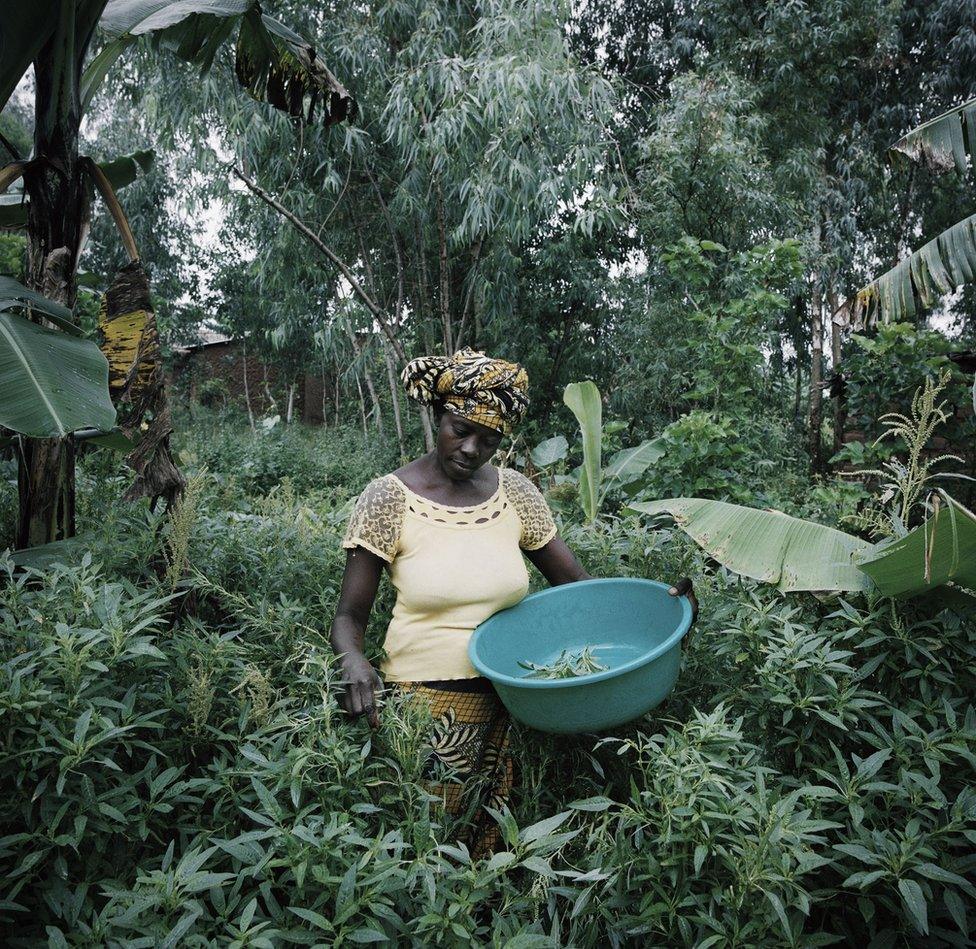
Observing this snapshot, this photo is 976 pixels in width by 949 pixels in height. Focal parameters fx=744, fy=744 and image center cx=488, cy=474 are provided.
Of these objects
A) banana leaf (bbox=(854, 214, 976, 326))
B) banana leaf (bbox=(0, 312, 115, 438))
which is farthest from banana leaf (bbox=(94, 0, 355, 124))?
banana leaf (bbox=(854, 214, 976, 326))

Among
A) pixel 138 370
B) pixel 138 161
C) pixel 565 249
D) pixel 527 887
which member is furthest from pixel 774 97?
pixel 527 887

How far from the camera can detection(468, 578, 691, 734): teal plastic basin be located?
5.24 feet

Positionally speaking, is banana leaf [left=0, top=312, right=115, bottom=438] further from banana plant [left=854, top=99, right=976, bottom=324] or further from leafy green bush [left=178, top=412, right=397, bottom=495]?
leafy green bush [left=178, top=412, right=397, bottom=495]

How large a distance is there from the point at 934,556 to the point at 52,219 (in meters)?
2.56

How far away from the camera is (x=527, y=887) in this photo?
4.71ft

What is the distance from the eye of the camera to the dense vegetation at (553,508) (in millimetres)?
1325

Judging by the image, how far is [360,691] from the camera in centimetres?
169

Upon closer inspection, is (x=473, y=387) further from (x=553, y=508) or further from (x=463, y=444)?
(x=553, y=508)

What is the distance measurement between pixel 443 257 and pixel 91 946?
22.3ft

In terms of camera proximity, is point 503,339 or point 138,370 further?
point 503,339

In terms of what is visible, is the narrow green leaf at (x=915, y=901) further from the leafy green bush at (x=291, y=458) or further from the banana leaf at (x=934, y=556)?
the leafy green bush at (x=291, y=458)

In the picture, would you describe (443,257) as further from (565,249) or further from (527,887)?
(527,887)

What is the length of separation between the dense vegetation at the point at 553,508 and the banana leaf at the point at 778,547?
8cm

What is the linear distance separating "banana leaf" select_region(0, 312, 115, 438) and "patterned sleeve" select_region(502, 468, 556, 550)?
3.46 ft
